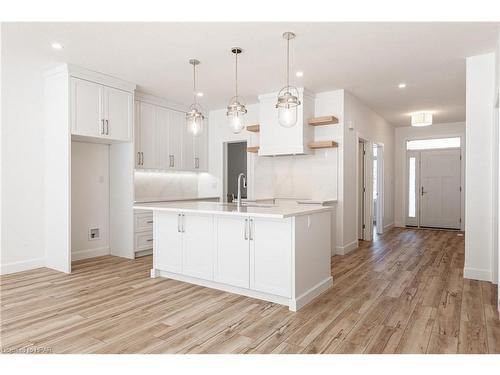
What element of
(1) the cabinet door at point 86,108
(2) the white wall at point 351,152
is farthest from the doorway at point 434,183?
(1) the cabinet door at point 86,108

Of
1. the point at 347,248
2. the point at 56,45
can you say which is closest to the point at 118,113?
the point at 56,45

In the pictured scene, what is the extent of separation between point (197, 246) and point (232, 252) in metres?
0.51

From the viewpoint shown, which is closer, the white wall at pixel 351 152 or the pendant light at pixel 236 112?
the pendant light at pixel 236 112

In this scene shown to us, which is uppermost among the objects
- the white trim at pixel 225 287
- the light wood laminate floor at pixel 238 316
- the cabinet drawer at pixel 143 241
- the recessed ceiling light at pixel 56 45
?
the recessed ceiling light at pixel 56 45

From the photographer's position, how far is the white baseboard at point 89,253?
5.03m

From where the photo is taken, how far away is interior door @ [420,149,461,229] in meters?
8.34

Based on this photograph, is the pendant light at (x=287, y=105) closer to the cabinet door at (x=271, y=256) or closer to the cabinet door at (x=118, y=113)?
the cabinet door at (x=271, y=256)

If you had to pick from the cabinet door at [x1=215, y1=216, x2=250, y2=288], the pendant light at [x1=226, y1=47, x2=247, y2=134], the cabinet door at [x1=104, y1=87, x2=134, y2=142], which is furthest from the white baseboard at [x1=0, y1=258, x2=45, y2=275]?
the pendant light at [x1=226, y1=47, x2=247, y2=134]

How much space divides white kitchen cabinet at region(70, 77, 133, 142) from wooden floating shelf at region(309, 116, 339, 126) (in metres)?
2.88

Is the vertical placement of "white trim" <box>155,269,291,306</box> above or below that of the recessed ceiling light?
below

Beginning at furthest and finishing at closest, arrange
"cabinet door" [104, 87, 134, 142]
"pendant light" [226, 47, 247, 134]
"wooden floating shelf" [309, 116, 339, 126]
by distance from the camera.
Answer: "wooden floating shelf" [309, 116, 339, 126]
"cabinet door" [104, 87, 134, 142]
"pendant light" [226, 47, 247, 134]

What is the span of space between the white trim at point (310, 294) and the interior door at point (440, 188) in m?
6.16

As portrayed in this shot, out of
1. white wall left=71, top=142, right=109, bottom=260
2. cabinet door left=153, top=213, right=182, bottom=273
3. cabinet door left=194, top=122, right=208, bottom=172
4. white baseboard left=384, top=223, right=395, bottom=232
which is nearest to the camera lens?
cabinet door left=153, top=213, right=182, bottom=273

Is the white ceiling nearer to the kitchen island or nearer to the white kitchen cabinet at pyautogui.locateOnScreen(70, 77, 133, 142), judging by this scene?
the white kitchen cabinet at pyautogui.locateOnScreen(70, 77, 133, 142)
